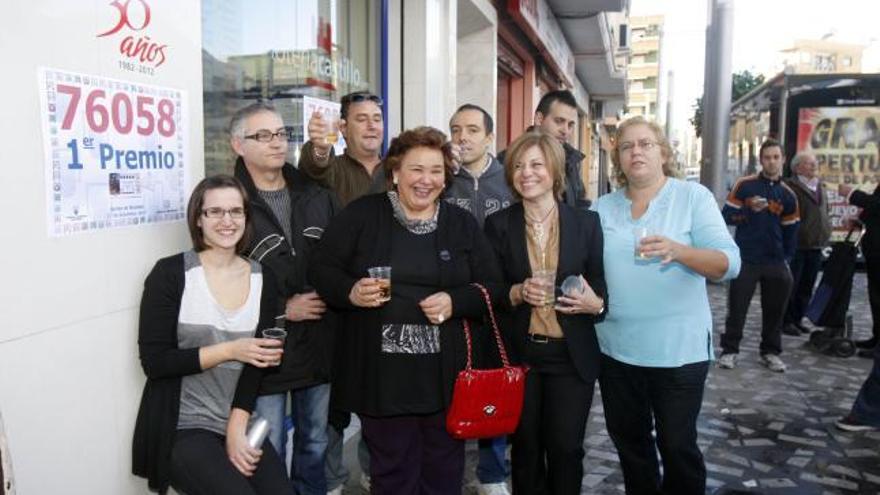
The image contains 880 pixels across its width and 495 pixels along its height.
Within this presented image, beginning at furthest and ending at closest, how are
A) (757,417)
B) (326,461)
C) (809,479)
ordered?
1. (757,417)
2. (809,479)
3. (326,461)

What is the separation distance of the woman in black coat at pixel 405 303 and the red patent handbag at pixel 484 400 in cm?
6

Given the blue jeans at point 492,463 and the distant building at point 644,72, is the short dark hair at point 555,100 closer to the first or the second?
the blue jeans at point 492,463

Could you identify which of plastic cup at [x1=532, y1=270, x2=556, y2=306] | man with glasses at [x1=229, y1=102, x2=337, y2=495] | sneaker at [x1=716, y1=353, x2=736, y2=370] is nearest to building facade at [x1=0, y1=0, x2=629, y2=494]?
man with glasses at [x1=229, y1=102, x2=337, y2=495]

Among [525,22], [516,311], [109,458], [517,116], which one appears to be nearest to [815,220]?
[525,22]

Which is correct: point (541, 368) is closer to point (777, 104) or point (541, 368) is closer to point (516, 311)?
point (516, 311)

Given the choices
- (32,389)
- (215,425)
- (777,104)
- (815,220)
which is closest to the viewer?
(32,389)

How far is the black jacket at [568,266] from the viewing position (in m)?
3.08

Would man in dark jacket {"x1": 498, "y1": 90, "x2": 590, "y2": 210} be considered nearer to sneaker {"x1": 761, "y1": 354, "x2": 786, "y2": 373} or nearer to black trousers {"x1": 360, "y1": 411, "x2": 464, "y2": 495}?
black trousers {"x1": 360, "y1": 411, "x2": 464, "y2": 495}

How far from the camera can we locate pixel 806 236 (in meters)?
7.57

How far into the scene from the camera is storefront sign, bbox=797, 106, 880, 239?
11.8 meters

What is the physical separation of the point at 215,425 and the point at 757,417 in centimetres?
401

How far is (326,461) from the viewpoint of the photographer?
11.6 ft

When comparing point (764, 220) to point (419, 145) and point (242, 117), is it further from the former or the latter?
point (242, 117)

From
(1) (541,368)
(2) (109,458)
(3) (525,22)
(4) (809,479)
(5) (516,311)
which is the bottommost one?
(4) (809,479)
